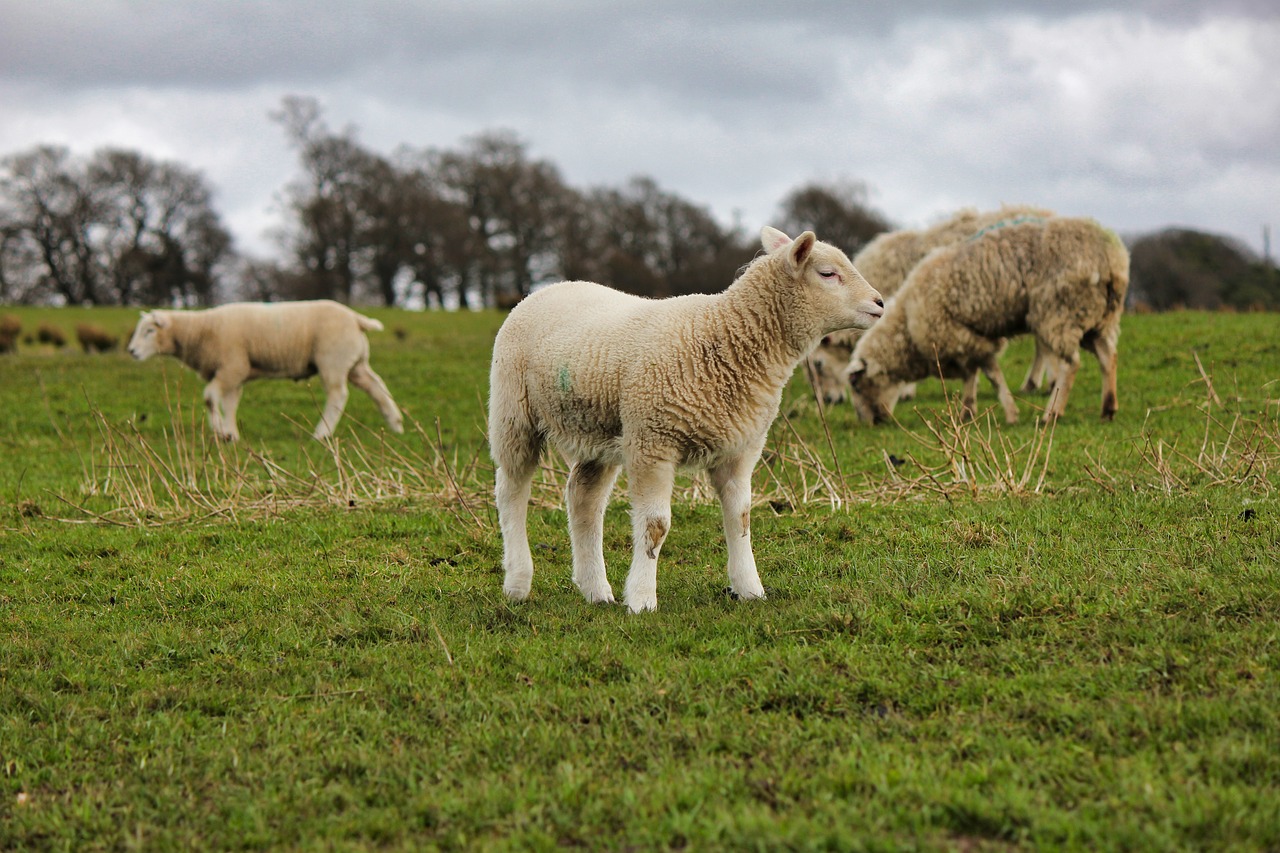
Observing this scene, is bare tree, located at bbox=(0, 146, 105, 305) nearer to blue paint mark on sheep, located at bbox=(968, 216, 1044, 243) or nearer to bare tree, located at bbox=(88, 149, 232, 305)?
bare tree, located at bbox=(88, 149, 232, 305)

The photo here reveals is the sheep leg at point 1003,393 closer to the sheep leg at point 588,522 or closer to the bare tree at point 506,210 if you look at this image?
the sheep leg at point 588,522

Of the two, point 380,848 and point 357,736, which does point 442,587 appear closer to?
point 357,736

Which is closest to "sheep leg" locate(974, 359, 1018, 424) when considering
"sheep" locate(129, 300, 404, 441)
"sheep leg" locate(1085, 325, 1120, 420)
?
"sheep leg" locate(1085, 325, 1120, 420)

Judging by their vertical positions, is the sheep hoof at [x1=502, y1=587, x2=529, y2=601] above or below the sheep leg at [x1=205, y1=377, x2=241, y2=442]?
below

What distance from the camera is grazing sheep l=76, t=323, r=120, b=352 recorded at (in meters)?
30.9

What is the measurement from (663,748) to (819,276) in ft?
9.68

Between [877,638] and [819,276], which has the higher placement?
[819,276]

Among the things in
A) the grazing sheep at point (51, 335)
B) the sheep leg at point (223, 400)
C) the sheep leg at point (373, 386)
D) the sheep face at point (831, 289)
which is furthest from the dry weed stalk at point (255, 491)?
the grazing sheep at point (51, 335)

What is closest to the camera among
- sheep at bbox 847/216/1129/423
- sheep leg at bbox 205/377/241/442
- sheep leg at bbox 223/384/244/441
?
sheep at bbox 847/216/1129/423

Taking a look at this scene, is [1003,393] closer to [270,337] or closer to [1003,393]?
[1003,393]

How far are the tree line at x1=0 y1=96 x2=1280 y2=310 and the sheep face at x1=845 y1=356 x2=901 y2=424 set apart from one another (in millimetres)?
42213

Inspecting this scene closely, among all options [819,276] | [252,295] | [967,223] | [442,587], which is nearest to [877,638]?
[819,276]

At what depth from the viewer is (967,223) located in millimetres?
15828

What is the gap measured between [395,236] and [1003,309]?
50909 millimetres
